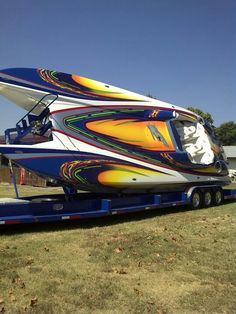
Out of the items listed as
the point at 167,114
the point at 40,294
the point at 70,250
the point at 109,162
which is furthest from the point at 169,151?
the point at 40,294

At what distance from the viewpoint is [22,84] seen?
11.0 m

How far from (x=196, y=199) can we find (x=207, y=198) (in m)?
0.89

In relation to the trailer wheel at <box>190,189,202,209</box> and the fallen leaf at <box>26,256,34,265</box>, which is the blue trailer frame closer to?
the trailer wheel at <box>190,189,202,209</box>

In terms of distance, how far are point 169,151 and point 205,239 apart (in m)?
4.60

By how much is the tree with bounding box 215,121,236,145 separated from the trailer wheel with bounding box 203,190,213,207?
3043 inches

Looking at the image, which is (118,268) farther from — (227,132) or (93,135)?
(227,132)

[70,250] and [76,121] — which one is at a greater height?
[76,121]

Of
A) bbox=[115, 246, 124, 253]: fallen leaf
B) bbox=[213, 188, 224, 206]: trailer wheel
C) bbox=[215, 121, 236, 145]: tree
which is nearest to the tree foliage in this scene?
bbox=[215, 121, 236, 145]: tree

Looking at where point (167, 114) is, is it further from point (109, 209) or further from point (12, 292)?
point (12, 292)

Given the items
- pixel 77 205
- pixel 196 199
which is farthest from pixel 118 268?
pixel 196 199

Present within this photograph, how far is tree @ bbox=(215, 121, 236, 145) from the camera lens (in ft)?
302

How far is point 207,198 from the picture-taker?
15.9 metres

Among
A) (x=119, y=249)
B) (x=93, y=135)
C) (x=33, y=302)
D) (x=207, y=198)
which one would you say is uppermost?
(x=93, y=135)

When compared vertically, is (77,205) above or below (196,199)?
above
